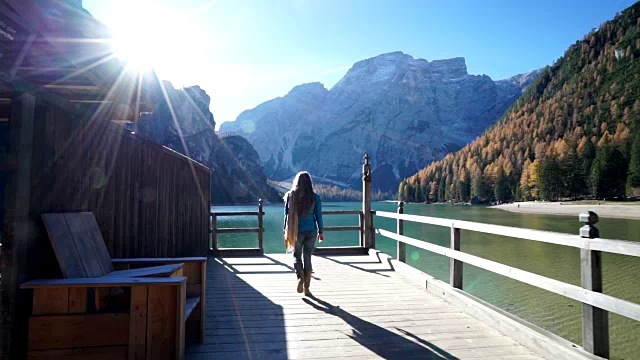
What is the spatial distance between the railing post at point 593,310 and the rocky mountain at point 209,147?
113 metres

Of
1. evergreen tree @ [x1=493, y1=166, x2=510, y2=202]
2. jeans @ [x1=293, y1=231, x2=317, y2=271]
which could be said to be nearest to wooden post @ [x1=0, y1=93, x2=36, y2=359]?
jeans @ [x1=293, y1=231, x2=317, y2=271]

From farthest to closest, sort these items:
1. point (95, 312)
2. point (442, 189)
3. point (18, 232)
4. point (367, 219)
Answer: point (442, 189), point (367, 219), point (95, 312), point (18, 232)

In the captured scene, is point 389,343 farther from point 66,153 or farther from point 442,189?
point 442,189

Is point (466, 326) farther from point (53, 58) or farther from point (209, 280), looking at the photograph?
point (53, 58)

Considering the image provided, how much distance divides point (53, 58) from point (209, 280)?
12.4 feet

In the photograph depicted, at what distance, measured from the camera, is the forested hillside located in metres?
72.9

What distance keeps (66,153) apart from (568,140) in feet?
353

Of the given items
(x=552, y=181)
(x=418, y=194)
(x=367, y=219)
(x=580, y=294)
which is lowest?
(x=580, y=294)

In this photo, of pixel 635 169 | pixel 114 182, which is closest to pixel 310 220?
pixel 114 182

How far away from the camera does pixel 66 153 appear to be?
2.99 metres

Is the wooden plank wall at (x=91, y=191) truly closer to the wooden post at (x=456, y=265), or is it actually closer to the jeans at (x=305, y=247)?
the jeans at (x=305, y=247)

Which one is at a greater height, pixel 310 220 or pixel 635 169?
pixel 635 169

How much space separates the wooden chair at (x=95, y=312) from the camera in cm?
247

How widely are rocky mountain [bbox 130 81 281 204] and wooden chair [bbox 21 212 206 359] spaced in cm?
11114
